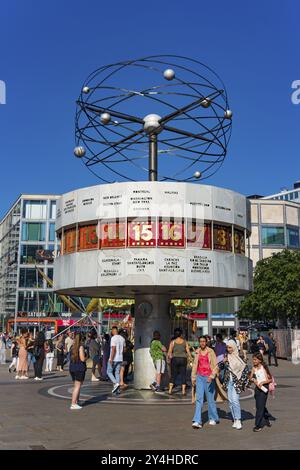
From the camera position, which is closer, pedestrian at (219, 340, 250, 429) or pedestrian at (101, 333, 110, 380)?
pedestrian at (219, 340, 250, 429)

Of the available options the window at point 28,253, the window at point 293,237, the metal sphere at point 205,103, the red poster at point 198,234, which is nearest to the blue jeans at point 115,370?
the red poster at point 198,234

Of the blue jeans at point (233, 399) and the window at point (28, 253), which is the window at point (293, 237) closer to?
the window at point (28, 253)

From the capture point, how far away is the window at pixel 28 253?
9150cm

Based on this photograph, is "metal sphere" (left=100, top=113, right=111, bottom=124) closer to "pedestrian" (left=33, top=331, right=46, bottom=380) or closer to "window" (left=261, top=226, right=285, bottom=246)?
"pedestrian" (left=33, top=331, right=46, bottom=380)

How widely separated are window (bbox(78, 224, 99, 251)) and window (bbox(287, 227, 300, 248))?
7127 cm

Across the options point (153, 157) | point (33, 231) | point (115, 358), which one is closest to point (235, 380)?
point (115, 358)

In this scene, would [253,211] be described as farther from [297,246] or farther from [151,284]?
[151,284]

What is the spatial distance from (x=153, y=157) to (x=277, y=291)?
114 feet

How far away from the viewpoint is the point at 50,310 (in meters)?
90.0

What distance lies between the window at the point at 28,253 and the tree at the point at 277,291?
48.6 m

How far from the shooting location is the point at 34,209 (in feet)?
309

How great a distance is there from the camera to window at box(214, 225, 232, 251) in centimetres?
1574

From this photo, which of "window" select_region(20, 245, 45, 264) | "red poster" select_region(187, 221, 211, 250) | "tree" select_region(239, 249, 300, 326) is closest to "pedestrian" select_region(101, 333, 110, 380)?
"red poster" select_region(187, 221, 211, 250)

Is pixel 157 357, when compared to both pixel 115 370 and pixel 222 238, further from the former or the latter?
pixel 222 238
